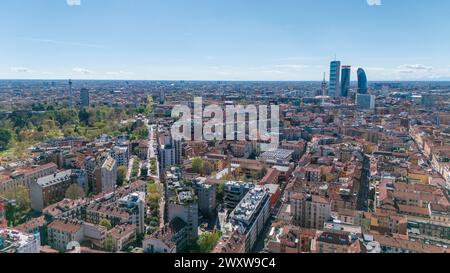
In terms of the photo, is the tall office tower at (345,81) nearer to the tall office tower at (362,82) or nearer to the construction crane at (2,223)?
the tall office tower at (362,82)

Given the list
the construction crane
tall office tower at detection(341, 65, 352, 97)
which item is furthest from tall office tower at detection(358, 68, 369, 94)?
the construction crane

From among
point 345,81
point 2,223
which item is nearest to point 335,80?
point 345,81

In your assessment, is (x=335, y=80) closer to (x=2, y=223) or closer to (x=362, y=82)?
(x=362, y=82)

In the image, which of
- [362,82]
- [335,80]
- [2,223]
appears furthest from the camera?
[335,80]

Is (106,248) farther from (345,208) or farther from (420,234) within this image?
(420,234)

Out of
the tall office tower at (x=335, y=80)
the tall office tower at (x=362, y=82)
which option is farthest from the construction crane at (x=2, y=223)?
the tall office tower at (x=362, y=82)

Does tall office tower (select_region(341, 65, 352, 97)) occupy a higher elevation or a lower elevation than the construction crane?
higher

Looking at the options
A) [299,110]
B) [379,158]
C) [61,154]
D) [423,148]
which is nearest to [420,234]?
[379,158]

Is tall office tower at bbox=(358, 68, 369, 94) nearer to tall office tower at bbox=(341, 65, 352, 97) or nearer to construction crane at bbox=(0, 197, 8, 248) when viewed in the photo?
tall office tower at bbox=(341, 65, 352, 97)
